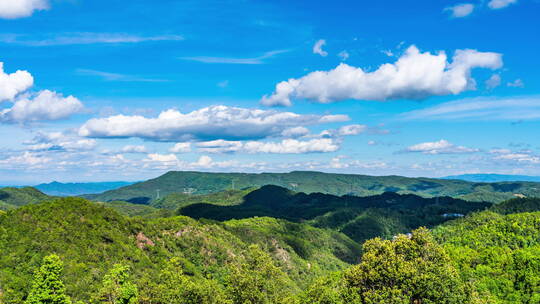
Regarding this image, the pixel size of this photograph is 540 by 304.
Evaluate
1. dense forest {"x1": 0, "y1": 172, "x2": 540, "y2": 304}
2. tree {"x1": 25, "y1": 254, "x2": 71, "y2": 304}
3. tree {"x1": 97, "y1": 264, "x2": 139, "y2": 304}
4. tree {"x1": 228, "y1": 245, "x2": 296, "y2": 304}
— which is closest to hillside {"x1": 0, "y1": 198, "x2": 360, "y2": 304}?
dense forest {"x1": 0, "y1": 172, "x2": 540, "y2": 304}

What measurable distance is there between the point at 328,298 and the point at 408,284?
17.7 m

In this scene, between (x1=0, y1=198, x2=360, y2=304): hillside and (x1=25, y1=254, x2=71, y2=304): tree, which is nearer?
(x1=25, y1=254, x2=71, y2=304): tree

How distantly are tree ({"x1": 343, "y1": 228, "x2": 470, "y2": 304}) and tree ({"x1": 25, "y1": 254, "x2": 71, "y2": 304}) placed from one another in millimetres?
67749

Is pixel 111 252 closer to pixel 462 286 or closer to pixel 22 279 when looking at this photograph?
pixel 22 279

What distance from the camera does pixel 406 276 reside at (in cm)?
5722

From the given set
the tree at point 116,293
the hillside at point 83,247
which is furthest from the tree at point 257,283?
the hillside at point 83,247

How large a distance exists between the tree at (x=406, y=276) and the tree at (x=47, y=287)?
222 feet

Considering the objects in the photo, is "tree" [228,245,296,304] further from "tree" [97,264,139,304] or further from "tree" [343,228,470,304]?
"tree" [97,264,139,304]

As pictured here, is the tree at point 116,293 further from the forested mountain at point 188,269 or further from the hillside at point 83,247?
the hillside at point 83,247

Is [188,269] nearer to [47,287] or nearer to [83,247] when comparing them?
[83,247]

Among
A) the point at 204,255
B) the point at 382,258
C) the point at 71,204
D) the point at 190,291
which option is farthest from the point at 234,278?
the point at 204,255

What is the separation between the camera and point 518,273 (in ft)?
443

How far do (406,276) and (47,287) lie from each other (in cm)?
7910

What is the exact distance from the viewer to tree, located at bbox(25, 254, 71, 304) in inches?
3344
